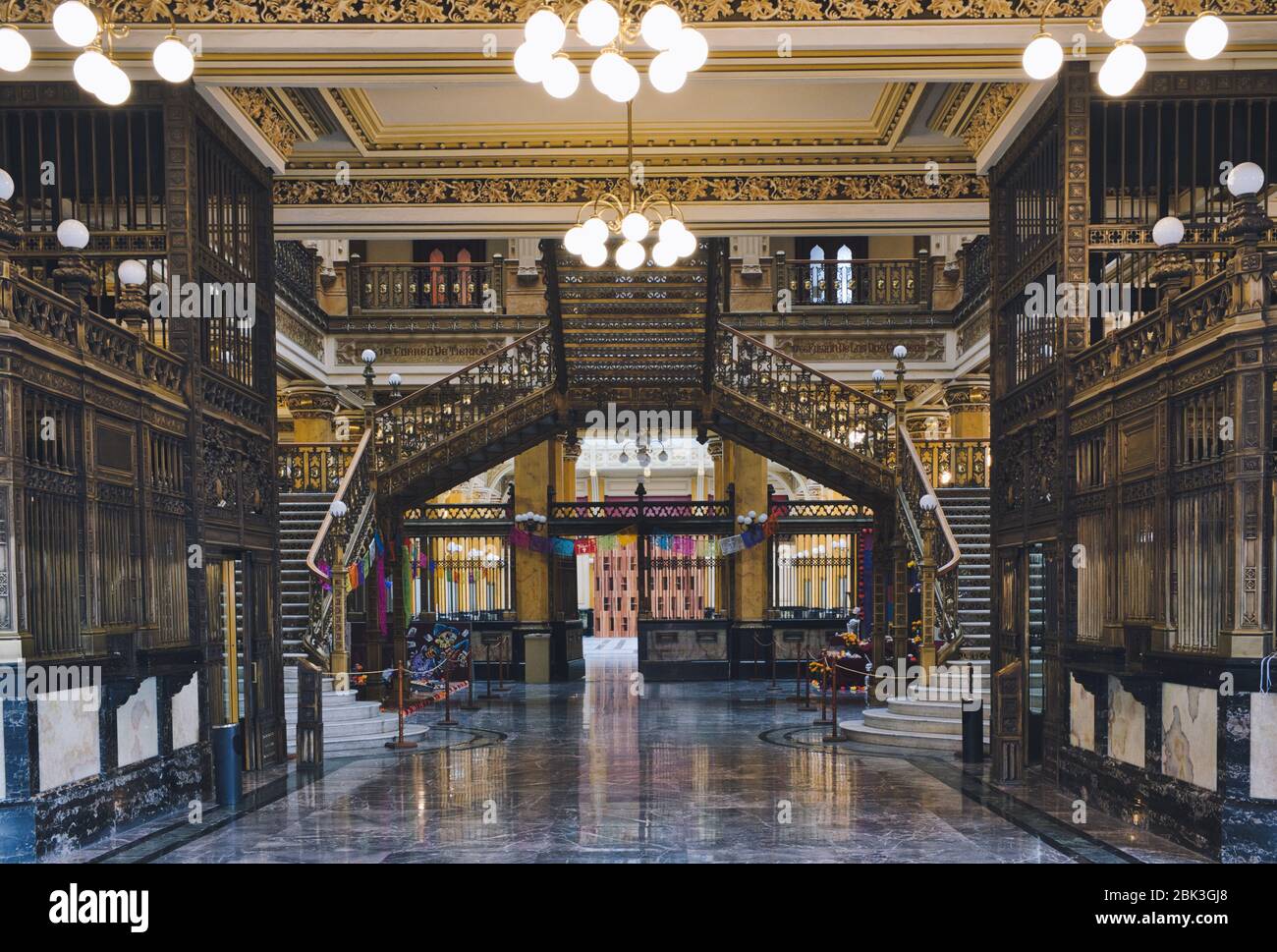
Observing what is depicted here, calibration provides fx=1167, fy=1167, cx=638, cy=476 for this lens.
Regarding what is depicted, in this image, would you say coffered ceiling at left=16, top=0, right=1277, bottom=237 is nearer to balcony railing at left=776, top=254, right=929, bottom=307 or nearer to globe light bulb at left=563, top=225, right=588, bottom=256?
globe light bulb at left=563, top=225, right=588, bottom=256

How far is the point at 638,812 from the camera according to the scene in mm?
8531

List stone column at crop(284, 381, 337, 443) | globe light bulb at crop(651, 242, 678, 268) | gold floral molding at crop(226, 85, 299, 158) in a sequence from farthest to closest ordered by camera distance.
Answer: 1. stone column at crop(284, 381, 337, 443)
2. gold floral molding at crop(226, 85, 299, 158)
3. globe light bulb at crop(651, 242, 678, 268)

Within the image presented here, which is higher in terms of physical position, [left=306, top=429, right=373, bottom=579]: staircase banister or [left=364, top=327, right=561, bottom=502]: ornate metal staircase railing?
[left=364, top=327, right=561, bottom=502]: ornate metal staircase railing

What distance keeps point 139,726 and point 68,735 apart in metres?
1.07

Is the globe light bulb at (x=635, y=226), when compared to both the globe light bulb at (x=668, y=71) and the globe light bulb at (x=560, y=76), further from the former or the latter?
the globe light bulb at (x=668, y=71)

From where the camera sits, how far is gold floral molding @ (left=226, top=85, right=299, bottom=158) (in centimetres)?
1018

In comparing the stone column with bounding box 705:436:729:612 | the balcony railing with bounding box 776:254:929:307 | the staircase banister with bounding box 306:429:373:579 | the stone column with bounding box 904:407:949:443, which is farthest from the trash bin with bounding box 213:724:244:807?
the balcony railing with bounding box 776:254:929:307

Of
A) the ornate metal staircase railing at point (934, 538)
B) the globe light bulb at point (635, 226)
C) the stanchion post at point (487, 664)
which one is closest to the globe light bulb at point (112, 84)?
the globe light bulb at point (635, 226)

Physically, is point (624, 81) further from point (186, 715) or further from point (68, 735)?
point (186, 715)

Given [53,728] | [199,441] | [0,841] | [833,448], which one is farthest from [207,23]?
[833,448]

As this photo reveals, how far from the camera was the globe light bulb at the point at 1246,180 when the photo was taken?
6.89m

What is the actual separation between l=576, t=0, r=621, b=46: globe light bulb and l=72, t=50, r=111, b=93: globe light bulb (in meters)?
2.48

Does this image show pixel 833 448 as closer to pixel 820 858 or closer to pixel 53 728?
pixel 820 858

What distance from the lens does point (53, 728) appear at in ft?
23.3
